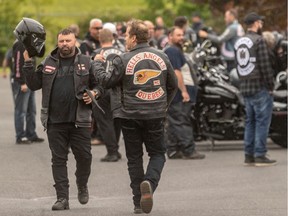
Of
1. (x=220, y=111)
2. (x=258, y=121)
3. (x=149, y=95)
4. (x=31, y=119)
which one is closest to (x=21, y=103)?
(x=31, y=119)

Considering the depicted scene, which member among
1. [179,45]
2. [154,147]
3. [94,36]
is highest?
[179,45]

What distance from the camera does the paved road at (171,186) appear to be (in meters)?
12.1

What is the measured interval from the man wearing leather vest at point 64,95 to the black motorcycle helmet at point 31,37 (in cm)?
11

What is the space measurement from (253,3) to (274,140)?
42.0ft

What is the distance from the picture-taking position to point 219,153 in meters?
18.1

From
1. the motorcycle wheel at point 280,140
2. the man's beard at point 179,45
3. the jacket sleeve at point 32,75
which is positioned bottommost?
the motorcycle wheel at point 280,140

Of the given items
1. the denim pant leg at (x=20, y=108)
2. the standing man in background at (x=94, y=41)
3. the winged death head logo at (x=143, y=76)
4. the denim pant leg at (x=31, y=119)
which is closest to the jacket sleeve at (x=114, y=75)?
the winged death head logo at (x=143, y=76)

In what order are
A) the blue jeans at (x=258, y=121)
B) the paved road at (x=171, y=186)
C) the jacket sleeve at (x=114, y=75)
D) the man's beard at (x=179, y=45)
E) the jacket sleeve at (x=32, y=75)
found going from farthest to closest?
the man's beard at (x=179, y=45) < the blue jeans at (x=258, y=121) < the paved road at (x=171, y=186) < the jacket sleeve at (x=32, y=75) < the jacket sleeve at (x=114, y=75)

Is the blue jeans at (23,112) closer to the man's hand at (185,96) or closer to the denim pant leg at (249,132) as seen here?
the man's hand at (185,96)

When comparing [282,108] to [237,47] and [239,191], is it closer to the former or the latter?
[237,47]

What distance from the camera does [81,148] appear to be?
1220 centimetres

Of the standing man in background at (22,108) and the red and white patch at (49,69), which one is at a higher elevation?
the red and white patch at (49,69)

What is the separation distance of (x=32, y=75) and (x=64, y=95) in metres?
0.37

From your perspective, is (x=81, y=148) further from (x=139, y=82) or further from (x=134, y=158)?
(x=139, y=82)
